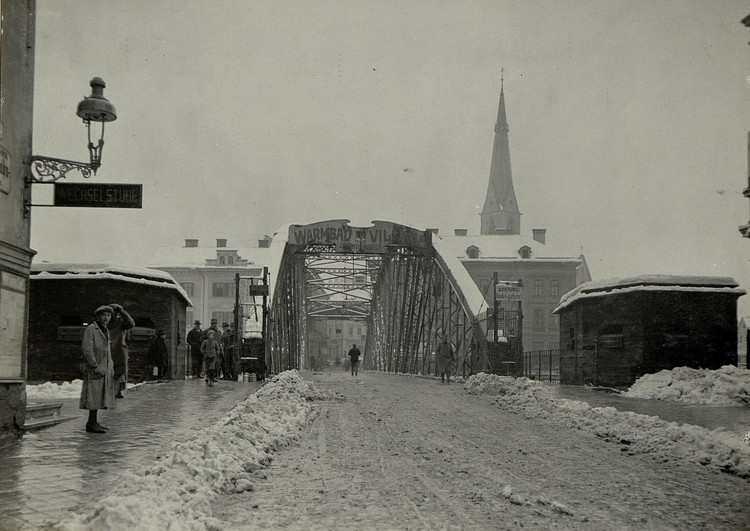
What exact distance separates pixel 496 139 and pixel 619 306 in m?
86.3

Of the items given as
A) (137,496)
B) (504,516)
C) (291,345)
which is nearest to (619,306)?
(504,516)

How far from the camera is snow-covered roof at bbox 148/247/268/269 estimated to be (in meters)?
78.1

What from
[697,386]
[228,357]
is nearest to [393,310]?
[228,357]

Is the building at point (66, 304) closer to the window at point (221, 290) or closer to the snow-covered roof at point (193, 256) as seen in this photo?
the window at point (221, 290)

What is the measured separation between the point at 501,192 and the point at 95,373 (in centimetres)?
9369

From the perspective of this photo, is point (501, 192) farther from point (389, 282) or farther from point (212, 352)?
point (212, 352)

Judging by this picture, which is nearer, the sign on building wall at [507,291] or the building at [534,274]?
the sign on building wall at [507,291]

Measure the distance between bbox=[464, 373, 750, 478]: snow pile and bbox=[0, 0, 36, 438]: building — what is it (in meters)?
6.62

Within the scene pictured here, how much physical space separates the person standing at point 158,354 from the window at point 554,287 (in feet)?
193

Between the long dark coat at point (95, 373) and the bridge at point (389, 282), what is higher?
the bridge at point (389, 282)

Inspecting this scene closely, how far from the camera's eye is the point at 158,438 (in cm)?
863

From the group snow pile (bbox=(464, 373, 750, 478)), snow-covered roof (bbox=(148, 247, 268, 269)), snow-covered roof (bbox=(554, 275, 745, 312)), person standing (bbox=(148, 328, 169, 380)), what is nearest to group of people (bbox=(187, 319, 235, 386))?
person standing (bbox=(148, 328, 169, 380))

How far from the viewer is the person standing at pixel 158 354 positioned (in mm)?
19812

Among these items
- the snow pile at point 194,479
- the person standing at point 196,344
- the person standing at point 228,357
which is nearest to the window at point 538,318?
the person standing at point 196,344
